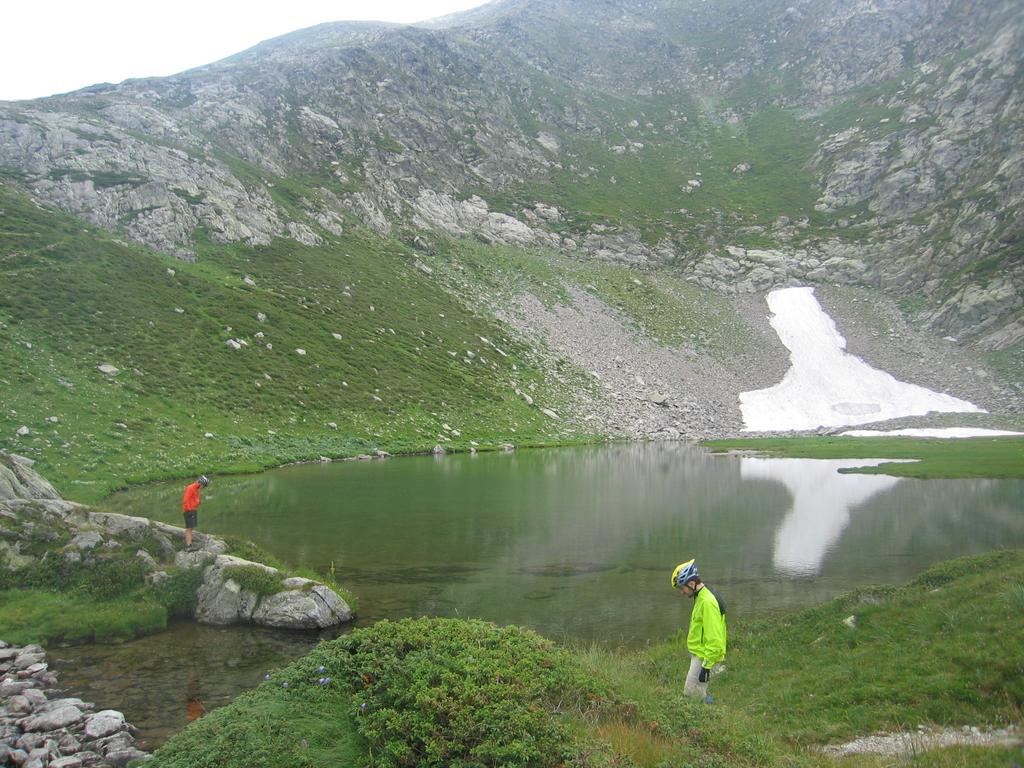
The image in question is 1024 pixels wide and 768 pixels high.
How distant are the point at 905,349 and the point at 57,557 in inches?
4274

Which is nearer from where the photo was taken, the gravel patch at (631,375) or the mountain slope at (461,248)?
the mountain slope at (461,248)

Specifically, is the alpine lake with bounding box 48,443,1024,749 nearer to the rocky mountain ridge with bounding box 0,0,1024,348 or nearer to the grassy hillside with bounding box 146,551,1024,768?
the grassy hillside with bounding box 146,551,1024,768

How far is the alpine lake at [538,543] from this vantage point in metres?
13.4

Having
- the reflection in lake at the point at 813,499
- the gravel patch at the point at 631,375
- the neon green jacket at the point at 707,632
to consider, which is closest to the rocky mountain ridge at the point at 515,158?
the gravel patch at the point at 631,375

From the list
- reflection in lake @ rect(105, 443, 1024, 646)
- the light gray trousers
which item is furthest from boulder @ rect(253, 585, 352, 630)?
the light gray trousers

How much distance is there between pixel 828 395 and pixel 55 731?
95104mm

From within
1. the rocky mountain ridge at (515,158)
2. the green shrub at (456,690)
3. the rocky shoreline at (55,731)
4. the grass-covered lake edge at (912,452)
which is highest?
the rocky mountain ridge at (515,158)

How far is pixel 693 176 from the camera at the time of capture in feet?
534

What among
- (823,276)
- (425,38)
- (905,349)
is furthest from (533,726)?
(425,38)

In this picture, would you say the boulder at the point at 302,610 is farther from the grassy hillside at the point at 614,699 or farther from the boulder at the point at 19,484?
the boulder at the point at 19,484

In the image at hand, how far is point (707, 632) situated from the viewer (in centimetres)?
989

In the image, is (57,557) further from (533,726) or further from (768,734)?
(768,734)

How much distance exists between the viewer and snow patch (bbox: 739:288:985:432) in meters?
80.9

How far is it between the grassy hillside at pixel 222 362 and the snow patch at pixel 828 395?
32.4 metres
